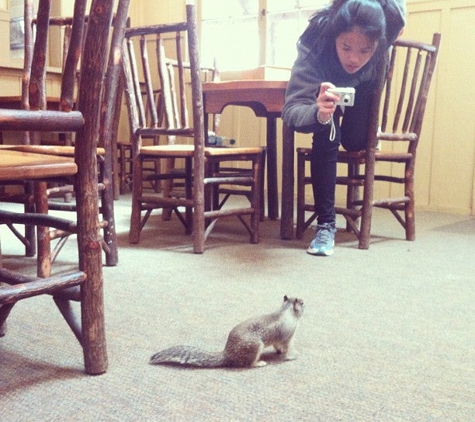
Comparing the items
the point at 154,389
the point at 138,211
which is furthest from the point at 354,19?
the point at 154,389

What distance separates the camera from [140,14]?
5.42 meters

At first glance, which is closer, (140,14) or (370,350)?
(370,350)

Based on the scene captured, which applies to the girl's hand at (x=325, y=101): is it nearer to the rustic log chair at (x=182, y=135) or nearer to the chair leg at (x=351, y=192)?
the rustic log chair at (x=182, y=135)

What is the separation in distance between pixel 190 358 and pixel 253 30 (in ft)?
13.3

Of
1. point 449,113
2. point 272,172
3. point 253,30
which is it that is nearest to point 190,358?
point 272,172

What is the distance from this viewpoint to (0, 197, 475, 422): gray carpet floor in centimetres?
101

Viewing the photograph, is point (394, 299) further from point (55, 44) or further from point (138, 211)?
point (55, 44)

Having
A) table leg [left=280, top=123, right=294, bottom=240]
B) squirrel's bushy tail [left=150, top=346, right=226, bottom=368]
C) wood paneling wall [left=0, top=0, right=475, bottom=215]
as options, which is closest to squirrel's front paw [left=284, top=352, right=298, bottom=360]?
squirrel's bushy tail [left=150, top=346, right=226, bottom=368]

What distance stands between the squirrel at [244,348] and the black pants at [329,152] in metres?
1.19

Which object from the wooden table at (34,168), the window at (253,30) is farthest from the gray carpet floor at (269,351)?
the window at (253,30)

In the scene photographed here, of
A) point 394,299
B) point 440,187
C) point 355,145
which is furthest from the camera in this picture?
point 440,187

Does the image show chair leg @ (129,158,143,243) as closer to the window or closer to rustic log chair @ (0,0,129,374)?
rustic log chair @ (0,0,129,374)

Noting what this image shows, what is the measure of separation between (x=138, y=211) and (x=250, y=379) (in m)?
1.49

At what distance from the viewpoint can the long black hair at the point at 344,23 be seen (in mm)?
2088
